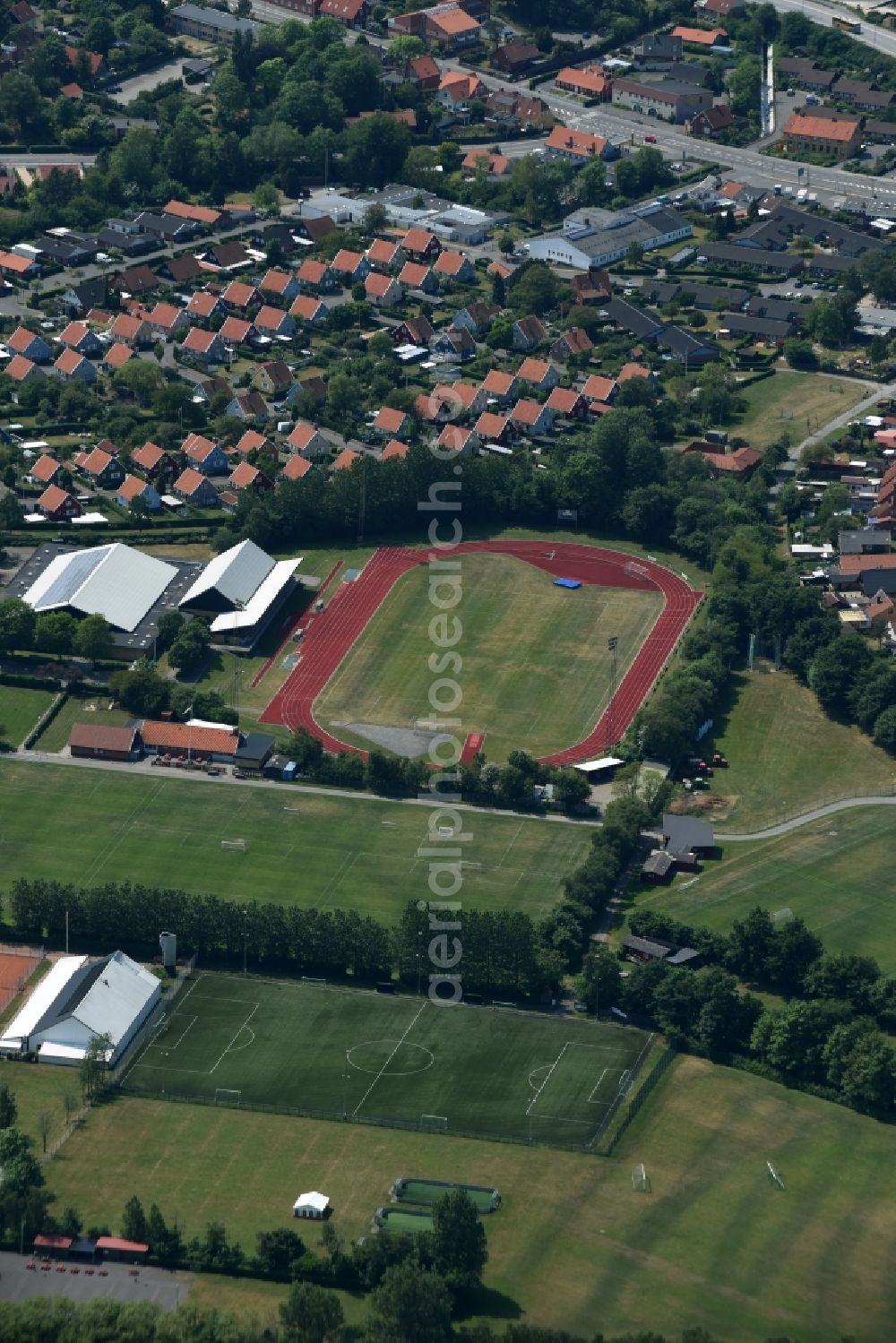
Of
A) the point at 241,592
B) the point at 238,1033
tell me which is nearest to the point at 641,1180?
the point at 238,1033

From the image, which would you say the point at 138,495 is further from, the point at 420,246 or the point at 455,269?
the point at 420,246

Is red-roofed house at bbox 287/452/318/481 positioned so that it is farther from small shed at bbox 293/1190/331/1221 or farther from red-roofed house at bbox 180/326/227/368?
small shed at bbox 293/1190/331/1221

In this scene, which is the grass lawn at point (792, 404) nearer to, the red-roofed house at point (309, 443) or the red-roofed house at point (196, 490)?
the red-roofed house at point (309, 443)

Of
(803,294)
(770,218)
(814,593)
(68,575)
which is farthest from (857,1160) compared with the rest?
(770,218)

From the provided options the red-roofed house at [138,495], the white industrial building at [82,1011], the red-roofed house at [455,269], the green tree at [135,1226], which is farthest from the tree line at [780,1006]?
the red-roofed house at [455,269]

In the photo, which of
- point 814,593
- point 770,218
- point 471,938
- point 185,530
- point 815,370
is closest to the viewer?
point 471,938

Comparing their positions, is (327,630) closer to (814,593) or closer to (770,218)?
(814,593)
